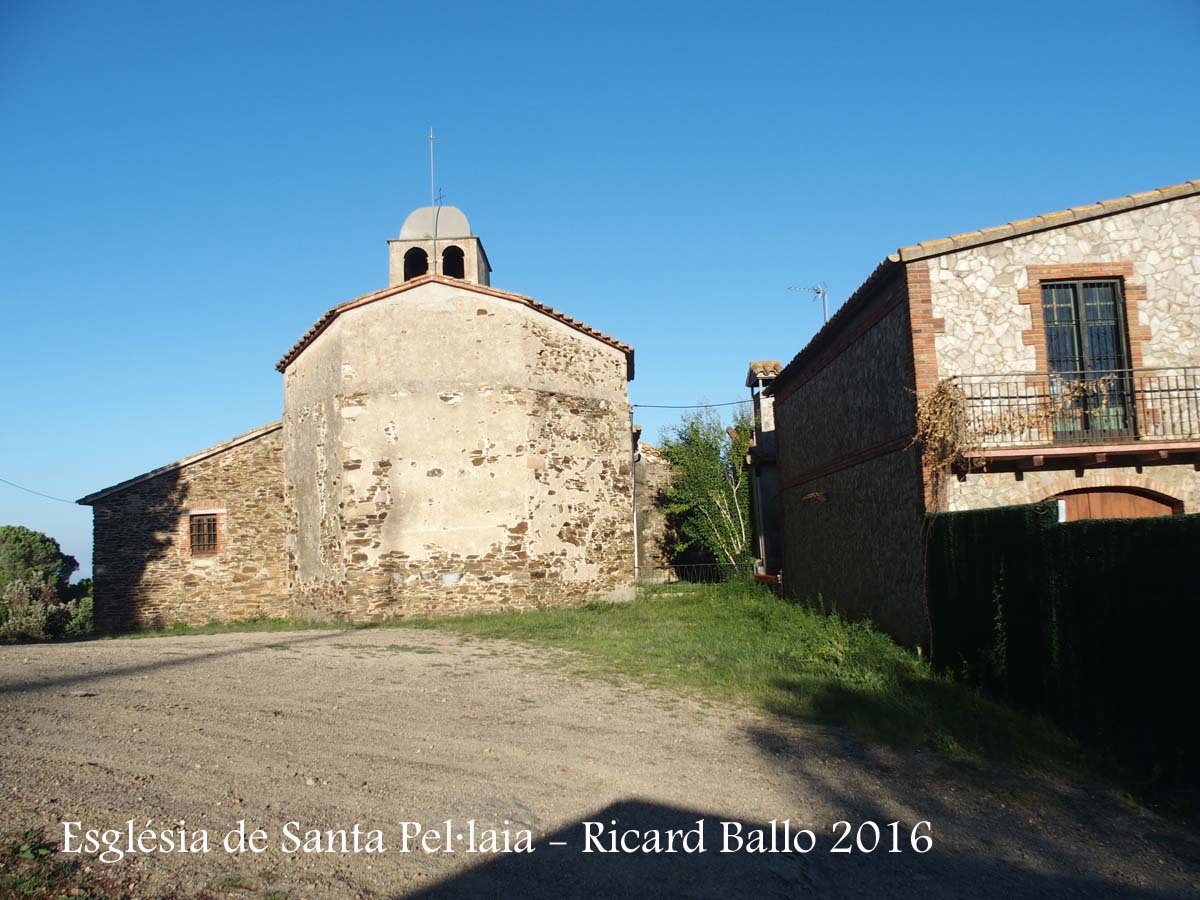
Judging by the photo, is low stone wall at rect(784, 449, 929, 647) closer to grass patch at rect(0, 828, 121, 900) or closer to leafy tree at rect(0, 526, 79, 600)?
grass patch at rect(0, 828, 121, 900)

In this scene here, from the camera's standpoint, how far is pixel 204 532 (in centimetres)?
2061

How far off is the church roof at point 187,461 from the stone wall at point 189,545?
0.06 metres

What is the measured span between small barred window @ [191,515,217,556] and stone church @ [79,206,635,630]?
0.15 feet

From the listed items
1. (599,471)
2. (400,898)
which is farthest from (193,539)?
(400,898)

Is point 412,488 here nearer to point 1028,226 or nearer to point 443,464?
point 443,464

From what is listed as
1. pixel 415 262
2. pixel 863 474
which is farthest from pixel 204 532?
pixel 863 474

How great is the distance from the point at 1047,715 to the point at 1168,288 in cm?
690

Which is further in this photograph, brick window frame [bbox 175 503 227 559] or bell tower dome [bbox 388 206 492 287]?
bell tower dome [bbox 388 206 492 287]

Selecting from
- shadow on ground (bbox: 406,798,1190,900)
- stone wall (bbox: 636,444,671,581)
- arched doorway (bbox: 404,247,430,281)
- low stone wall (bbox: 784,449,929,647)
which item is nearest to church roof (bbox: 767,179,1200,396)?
low stone wall (bbox: 784,449,929,647)

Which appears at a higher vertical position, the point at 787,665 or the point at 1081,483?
the point at 1081,483

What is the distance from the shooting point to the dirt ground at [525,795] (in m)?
4.55

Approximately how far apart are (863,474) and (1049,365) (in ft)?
10.9

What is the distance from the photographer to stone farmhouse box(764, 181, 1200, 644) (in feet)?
35.3

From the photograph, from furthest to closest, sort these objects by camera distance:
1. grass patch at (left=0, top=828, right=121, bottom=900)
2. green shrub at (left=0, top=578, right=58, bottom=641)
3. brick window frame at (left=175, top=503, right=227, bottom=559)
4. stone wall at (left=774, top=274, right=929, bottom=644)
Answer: brick window frame at (left=175, top=503, right=227, bottom=559), green shrub at (left=0, top=578, right=58, bottom=641), stone wall at (left=774, top=274, right=929, bottom=644), grass patch at (left=0, top=828, right=121, bottom=900)
